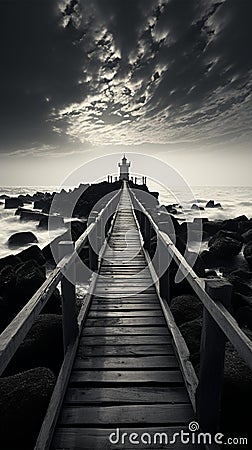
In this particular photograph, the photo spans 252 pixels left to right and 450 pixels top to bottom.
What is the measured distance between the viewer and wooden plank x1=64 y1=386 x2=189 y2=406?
9.18ft

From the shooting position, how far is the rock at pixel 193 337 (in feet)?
11.4

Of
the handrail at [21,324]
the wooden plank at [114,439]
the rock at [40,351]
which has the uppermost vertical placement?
the handrail at [21,324]

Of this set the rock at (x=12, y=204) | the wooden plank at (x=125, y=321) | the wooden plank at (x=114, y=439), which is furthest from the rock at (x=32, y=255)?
the rock at (x=12, y=204)

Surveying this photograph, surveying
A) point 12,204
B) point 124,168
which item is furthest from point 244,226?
point 124,168

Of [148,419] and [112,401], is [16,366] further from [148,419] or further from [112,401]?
[148,419]

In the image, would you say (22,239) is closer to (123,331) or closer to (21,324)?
(123,331)

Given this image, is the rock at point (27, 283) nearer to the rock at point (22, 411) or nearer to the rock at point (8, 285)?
the rock at point (8, 285)

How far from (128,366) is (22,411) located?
1154 millimetres

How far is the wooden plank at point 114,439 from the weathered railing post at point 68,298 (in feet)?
3.42

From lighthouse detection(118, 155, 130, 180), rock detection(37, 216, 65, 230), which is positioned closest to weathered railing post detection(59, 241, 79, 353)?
rock detection(37, 216, 65, 230)

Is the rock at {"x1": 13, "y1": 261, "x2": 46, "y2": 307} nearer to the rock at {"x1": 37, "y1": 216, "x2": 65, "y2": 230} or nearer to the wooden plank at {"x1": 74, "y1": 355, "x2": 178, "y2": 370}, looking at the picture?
the wooden plank at {"x1": 74, "y1": 355, "x2": 178, "y2": 370}

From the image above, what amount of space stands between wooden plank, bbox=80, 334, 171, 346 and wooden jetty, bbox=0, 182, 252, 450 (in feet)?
0.04

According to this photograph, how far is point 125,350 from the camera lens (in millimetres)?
3637

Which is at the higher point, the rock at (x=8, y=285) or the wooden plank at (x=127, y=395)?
the wooden plank at (x=127, y=395)
